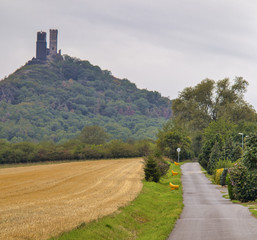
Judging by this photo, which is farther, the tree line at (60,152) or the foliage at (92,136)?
the foliage at (92,136)

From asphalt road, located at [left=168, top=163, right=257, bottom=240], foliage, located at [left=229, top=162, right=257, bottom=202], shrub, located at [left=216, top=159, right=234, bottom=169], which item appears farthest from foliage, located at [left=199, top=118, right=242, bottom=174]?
asphalt road, located at [left=168, top=163, right=257, bottom=240]

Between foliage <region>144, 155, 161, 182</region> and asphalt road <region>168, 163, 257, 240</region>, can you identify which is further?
foliage <region>144, 155, 161, 182</region>

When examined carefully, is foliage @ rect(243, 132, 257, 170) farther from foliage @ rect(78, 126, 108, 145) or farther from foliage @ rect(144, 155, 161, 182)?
foliage @ rect(78, 126, 108, 145)

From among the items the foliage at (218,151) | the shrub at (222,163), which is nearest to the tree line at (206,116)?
the foliage at (218,151)

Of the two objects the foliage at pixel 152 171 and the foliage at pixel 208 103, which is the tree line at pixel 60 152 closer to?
the foliage at pixel 208 103

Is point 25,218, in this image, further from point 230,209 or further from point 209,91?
point 209,91

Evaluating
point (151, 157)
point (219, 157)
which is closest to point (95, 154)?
point (219, 157)

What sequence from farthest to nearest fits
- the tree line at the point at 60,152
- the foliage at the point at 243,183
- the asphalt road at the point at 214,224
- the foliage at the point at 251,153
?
the tree line at the point at 60,152, the foliage at the point at 243,183, the foliage at the point at 251,153, the asphalt road at the point at 214,224

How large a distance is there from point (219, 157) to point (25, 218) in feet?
158

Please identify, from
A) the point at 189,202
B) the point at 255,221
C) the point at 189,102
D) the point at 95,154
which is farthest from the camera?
the point at 95,154

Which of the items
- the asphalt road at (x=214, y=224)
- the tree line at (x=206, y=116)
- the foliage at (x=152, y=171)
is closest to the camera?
the asphalt road at (x=214, y=224)

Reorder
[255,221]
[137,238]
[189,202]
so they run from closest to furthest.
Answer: [137,238]
[255,221]
[189,202]

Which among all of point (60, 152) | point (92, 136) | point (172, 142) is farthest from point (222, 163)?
point (92, 136)

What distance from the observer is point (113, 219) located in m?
21.1
